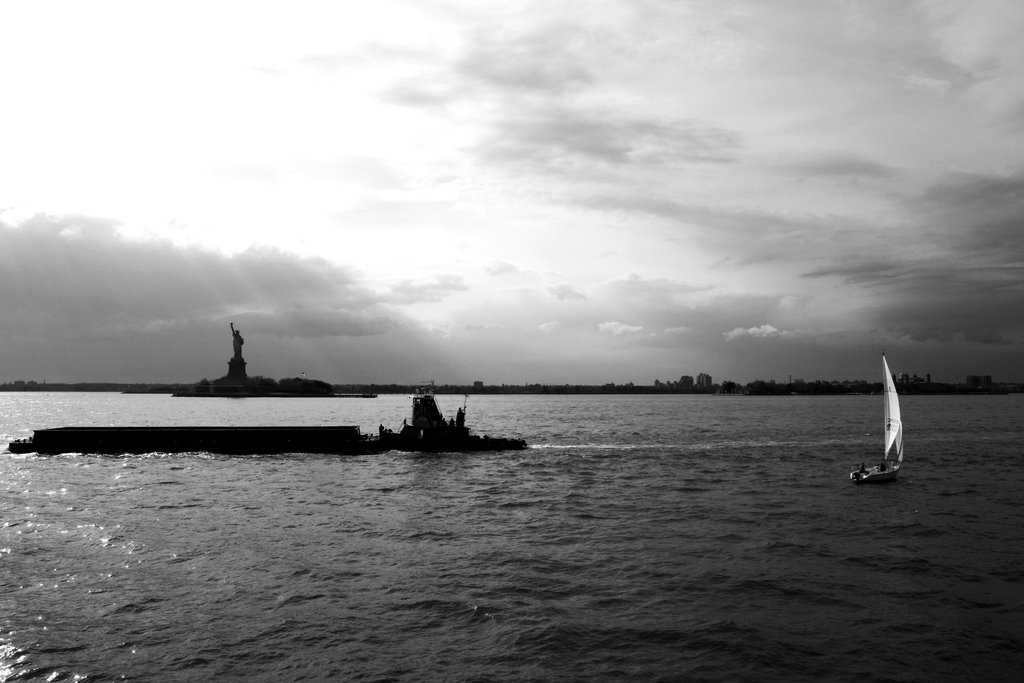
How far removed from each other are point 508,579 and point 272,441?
64.8 meters

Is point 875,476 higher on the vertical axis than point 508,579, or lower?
higher

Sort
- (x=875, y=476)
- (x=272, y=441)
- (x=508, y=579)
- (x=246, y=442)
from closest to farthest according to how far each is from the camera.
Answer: (x=508, y=579) < (x=875, y=476) < (x=272, y=441) < (x=246, y=442)

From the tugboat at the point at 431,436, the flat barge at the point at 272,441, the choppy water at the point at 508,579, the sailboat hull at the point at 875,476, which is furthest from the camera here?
the flat barge at the point at 272,441

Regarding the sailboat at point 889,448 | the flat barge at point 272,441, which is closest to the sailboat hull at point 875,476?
the sailboat at point 889,448

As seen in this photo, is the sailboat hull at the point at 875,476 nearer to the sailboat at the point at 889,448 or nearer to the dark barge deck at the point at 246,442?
the sailboat at the point at 889,448

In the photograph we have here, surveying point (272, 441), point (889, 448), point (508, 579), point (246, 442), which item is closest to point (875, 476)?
point (889, 448)

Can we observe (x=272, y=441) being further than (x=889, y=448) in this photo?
Yes

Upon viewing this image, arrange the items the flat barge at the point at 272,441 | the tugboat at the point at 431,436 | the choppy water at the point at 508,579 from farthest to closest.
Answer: the flat barge at the point at 272,441 < the tugboat at the point at 431,436 < the choppy water at the point at 508,579

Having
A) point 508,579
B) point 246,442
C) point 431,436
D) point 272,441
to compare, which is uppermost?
point 431,436

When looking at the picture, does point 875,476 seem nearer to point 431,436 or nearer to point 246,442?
point 431,436

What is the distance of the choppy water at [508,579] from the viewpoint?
2197 centimetres

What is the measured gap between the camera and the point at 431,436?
3319 inches

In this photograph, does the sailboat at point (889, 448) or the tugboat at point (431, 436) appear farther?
the tugboat at point (431, 436)

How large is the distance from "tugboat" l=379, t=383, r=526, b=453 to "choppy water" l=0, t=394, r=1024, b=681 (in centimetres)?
2068
